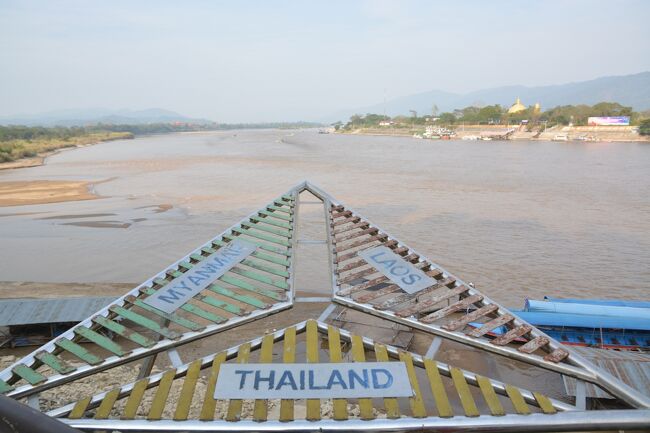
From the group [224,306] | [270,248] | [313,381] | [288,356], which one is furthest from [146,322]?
[270,248]

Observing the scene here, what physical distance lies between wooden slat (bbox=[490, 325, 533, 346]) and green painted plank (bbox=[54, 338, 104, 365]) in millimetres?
3970

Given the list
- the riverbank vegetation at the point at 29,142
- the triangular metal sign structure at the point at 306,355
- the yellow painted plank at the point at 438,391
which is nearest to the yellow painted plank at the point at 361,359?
the triangular metal sign structure at the point at 306,355

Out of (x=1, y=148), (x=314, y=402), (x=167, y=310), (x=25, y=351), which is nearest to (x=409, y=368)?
(x=314, y=402)

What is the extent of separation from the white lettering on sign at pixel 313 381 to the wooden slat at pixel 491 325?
110cm

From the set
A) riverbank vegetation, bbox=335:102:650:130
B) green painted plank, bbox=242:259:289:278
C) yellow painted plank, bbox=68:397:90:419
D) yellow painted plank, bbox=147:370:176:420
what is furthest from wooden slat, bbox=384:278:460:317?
riverbank vegetation, bbox=335:102:650:130

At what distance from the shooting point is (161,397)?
3.88 metres

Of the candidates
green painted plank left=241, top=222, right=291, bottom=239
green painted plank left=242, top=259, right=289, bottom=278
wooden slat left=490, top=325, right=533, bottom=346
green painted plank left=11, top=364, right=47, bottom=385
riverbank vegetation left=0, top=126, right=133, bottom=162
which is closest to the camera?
green painted plank left=11, top=364, right=47, bottom=385

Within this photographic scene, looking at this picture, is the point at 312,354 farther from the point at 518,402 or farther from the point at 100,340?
the point at 100,340

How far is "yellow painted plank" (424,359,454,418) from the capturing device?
365cm

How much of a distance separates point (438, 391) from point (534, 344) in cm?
132

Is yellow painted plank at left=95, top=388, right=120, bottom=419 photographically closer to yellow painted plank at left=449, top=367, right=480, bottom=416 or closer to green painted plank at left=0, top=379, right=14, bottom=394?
green painted plank at left=0, top=379, right=14, bottom=394

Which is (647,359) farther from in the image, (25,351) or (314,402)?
(25,351)

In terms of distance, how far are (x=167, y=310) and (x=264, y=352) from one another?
158cm

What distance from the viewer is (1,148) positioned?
51688 millimetres
